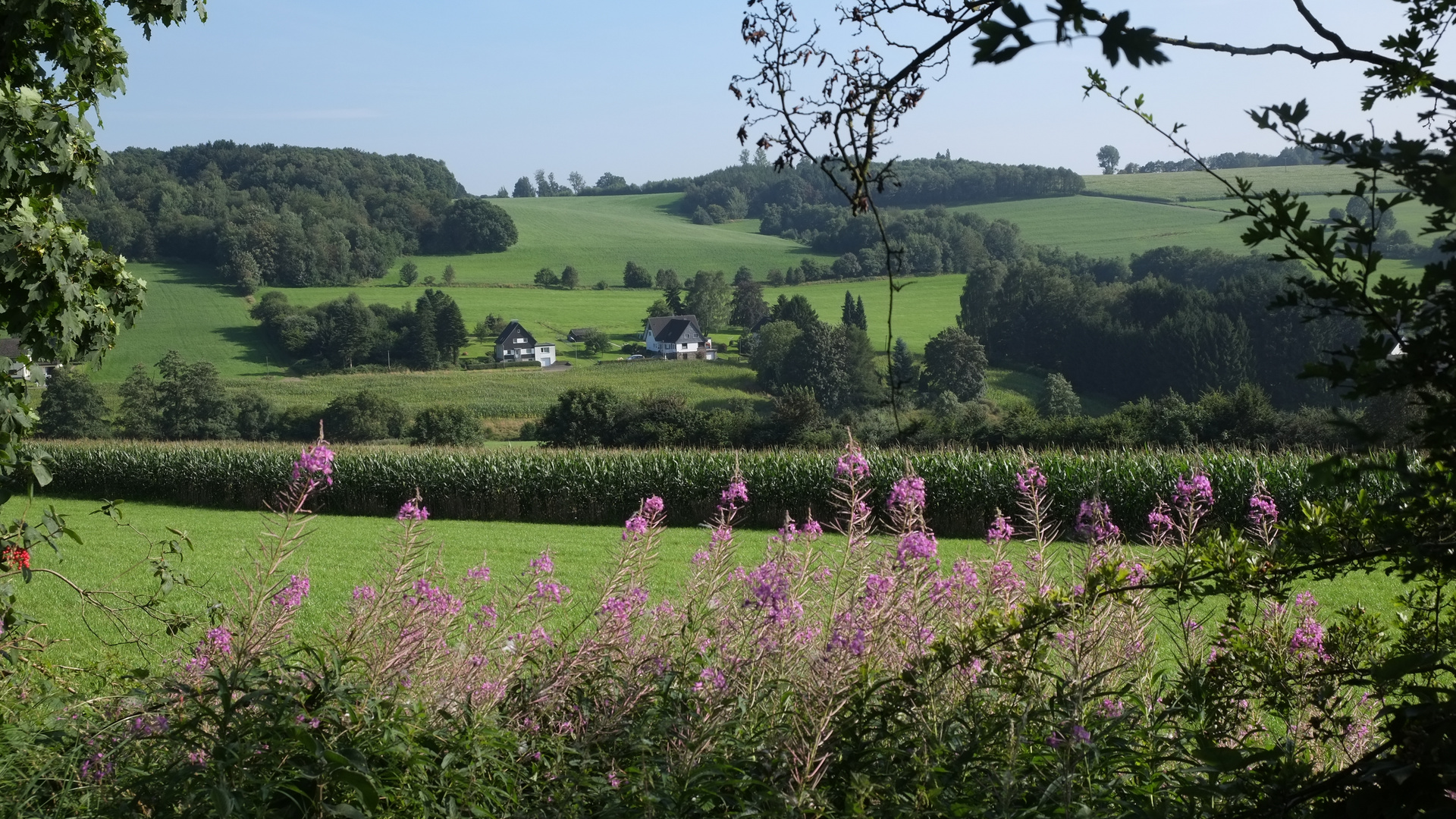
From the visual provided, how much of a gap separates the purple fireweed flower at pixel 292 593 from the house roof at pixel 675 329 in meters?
69.3

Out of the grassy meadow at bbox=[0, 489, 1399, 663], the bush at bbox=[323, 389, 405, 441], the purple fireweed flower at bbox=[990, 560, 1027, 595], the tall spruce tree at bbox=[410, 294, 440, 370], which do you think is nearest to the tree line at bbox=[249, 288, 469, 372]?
the tall spruce tree at bbox=[410, 294, 440, 370]

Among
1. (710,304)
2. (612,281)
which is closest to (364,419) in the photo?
(710,304)

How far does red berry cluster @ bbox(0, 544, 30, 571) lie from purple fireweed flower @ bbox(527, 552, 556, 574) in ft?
7.05

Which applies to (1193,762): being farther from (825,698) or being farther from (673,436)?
(673,436)

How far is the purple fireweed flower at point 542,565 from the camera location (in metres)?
3.73

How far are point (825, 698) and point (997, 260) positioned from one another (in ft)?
276

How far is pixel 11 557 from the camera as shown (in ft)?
→ 14.1

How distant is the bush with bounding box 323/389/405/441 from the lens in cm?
5041

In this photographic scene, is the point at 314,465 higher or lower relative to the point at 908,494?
higher

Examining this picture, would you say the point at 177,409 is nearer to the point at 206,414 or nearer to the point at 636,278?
the point at 206,414

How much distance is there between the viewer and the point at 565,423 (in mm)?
41312

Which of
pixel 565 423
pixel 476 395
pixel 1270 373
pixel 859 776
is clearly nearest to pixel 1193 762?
pixel 859 776

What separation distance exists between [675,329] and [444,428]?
2960cm

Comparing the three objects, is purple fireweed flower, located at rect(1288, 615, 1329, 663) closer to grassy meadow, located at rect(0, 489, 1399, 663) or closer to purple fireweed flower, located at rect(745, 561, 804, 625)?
purple fireweed flower, located at rect(745, 561, 804, 625)
